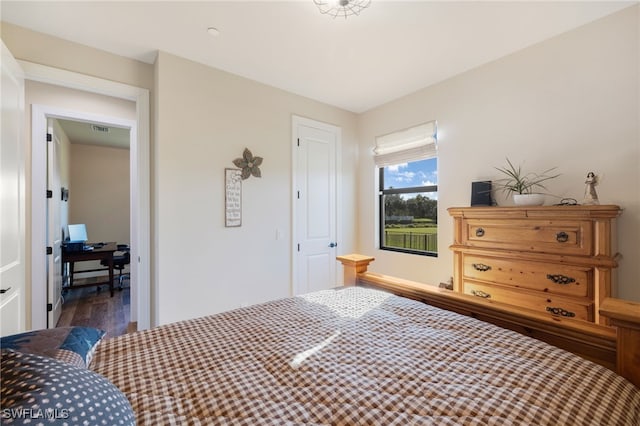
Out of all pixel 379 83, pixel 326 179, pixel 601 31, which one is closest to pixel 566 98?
pixel 601 31

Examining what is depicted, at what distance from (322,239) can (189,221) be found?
1.61 m

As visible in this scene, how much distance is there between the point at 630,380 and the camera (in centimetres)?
93

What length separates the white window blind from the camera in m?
3.05

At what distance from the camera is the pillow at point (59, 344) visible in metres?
0.84

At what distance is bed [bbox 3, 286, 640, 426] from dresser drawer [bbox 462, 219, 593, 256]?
103 centimetres

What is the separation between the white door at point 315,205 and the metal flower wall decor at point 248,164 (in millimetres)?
511

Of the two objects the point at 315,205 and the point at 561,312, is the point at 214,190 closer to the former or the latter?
the point at 315,205

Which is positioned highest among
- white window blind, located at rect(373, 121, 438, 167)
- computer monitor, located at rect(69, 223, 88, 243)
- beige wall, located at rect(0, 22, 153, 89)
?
beige wall, located at rect(0, 22, 153, 89)

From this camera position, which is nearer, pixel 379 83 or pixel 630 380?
pixel 630 380

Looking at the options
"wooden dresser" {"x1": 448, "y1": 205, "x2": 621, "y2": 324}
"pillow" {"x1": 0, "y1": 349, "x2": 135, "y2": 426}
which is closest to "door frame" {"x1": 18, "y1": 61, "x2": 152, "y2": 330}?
"pillow" {"x1": 0, "y1": 349, "x2": 135, "y2": 426}

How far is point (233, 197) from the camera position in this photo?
111 inches

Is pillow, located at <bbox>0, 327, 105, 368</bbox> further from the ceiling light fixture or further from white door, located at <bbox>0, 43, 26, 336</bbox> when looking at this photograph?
the ceiling light fixture

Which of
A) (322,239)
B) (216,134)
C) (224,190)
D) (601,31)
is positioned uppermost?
(601,31)

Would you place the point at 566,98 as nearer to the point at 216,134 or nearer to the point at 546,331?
the point at 546,331
